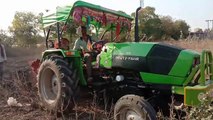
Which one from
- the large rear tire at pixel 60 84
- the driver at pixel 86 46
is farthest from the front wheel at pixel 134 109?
the driver at pixel 86 46

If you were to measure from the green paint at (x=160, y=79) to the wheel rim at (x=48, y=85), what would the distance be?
6.76ft

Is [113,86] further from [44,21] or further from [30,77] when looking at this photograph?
[30,77]

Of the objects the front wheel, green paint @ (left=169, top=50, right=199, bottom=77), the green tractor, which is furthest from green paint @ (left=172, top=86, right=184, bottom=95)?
the front wheel

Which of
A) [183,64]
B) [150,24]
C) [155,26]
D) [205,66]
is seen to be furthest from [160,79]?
[155,26]

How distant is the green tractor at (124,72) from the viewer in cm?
476

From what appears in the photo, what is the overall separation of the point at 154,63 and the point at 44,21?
2.99 metres

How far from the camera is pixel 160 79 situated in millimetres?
5246

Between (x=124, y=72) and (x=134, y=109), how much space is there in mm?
1207

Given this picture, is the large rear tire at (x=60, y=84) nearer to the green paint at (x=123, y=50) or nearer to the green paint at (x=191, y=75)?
the green paint at (x=123, y=50)

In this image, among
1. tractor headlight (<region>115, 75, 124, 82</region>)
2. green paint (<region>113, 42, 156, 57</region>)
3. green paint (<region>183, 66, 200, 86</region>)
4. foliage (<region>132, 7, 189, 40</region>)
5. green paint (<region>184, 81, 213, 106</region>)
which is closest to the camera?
green paint (<region>184, 81, 213, 106</region>)

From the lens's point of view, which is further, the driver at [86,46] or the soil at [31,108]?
the driver at [86,46]

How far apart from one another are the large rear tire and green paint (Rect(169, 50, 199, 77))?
1885 millimetres

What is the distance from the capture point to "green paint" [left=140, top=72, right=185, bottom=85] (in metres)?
5.05

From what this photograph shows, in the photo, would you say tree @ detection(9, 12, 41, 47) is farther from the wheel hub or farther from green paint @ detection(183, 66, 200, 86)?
green paint @ detection(183, 66, 200, 86)
